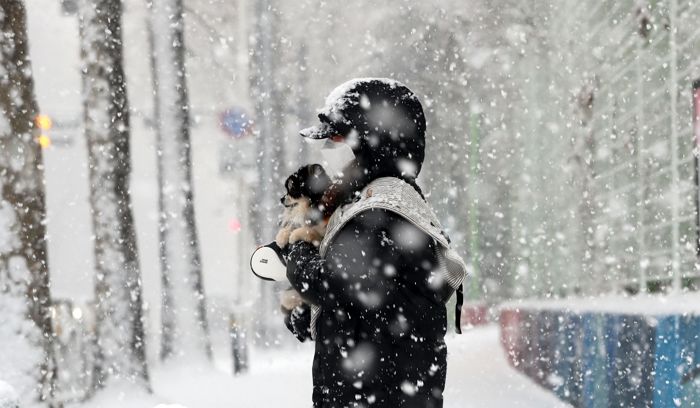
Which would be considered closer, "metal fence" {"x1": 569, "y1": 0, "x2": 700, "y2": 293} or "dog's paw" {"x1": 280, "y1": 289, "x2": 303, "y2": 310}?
"dog's paw" {"x1": 280, "y1": 289, "x2": 303, "y2": 310}

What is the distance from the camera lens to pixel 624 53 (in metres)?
10.2

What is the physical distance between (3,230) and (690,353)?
18.9ft

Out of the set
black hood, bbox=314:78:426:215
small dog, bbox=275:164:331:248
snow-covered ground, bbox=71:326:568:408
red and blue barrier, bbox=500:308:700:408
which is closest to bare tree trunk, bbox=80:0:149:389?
snow-covered ground, bbox=71:326:568:408

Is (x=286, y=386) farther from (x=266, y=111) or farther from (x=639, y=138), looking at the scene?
(x=639, y=138)

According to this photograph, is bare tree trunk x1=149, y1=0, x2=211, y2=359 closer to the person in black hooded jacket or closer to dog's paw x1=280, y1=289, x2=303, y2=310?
dog's paw x1=280, y1=289, x2=303, y2=310

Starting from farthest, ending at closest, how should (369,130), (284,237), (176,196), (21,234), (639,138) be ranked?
(176,196)
(639,138)
(21,234)
(284,237)
(369,130)

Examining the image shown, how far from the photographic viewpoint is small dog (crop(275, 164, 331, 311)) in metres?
3.67

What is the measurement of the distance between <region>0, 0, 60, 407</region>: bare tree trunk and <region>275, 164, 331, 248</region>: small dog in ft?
17.9

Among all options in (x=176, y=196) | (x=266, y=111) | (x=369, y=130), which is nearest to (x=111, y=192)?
(x=176, y=196)

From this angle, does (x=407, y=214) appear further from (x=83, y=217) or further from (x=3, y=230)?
(x=83, y=217)

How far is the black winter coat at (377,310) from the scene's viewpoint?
11.1 feet

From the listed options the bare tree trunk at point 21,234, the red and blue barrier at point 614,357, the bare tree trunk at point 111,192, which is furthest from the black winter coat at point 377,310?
the bare tree trunk at point 111,192

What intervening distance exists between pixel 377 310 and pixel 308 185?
57 cm

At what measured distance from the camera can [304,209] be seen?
145 inches
